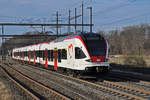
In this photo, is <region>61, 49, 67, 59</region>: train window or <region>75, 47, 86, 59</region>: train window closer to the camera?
<region>75, 47, 86, 59</region>: train window

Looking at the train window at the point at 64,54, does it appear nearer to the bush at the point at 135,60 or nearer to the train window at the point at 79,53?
the train window at the point at 79,53

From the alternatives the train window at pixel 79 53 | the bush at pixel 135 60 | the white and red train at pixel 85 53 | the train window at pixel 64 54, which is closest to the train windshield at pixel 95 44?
the white and red train at pixel 85 53

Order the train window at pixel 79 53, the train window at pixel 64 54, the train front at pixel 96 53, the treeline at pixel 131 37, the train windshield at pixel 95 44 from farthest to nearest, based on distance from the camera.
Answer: the treeline at pixel 131 37 → the train window at pixel 64 54 → the train window at pixel 79 53 → the train windshield at pixel 95 44 → the train front at pixel 96 53

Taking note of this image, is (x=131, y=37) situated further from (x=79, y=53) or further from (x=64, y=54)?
(x=79, y=53)

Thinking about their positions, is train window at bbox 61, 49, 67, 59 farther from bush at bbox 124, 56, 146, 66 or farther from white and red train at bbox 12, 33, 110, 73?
bush at bbox 124, 56, 146, 66

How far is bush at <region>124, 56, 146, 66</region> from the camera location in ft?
88.8

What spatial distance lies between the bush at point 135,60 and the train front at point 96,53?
1454 centimetres

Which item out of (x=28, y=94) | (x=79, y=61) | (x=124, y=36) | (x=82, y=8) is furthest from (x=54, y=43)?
(x=124, y=36)

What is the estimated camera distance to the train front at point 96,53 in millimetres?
13188

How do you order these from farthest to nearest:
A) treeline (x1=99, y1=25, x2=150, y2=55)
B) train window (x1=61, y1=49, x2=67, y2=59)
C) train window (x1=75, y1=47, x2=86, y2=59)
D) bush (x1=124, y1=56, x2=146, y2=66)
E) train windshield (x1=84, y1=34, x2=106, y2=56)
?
treeline (x1=99, y1=25, x2=150, y2=55) → bush (x1=124, y1=56, x2=146, y2=66) → train window (x1=61, y1=49, x2=67, y2=59) → train window (x1=75, y1=47, x2=86, y2=59) → train windshield (x1=84, y1=34, x2=106, y2=56)

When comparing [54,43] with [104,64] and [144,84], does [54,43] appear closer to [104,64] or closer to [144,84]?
[104,64]

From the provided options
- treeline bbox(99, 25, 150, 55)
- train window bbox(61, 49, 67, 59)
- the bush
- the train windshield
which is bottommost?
the bush

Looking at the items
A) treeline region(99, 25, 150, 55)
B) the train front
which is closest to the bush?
the train front

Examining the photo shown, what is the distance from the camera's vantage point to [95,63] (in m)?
13.2
